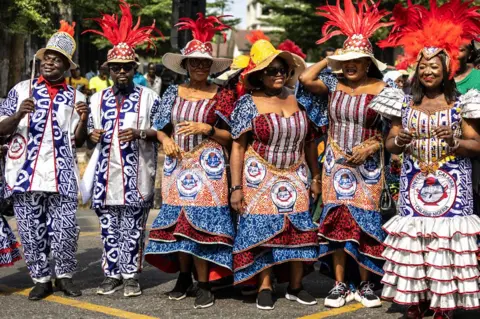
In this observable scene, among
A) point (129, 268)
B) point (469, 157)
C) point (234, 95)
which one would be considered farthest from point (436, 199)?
point (129, 268)

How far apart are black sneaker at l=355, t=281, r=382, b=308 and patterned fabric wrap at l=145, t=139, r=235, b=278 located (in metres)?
0.99

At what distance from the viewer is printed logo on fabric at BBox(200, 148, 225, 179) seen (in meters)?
7.18

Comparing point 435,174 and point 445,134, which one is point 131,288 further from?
point 445,134

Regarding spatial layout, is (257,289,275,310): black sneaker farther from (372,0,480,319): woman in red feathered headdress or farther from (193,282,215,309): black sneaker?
(372,0,480,319): woman in red feathered headdress

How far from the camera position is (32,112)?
7277mm

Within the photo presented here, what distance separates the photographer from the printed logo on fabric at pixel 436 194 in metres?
6.27

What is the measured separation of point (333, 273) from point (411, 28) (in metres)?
1.93

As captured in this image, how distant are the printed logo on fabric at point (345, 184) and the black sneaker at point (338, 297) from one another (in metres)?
0.66

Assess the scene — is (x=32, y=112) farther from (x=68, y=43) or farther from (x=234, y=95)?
(x=234, y=95)

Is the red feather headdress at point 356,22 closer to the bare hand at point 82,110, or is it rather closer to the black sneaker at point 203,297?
the bare hand at point 82,110

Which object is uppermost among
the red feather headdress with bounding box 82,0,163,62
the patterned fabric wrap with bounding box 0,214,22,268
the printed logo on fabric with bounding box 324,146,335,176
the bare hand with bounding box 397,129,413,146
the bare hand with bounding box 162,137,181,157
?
the red feather headdress with bounding box 82,0,163,62

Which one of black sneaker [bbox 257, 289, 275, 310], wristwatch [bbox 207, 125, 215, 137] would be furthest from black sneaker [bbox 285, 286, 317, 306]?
wristwatch [bbox 207, 125, 215, 137]

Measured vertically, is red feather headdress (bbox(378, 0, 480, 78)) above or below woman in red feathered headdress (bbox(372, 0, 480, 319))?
above

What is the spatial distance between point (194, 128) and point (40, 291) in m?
1.78
